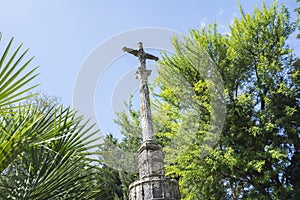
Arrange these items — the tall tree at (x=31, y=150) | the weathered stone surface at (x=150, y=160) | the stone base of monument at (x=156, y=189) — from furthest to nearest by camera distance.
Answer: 1. the weathered stone surface at (x=150, y=160)
2. the stone base of monument at (x=156, y=189)
3. the tall tree at (x=31, y=150)

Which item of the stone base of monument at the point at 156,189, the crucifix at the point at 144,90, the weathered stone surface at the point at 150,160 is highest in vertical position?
the crucifix at the point at 144,90

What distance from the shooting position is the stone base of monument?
5.19 m

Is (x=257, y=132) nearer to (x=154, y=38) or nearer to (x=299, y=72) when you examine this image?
(x=299, y=72)

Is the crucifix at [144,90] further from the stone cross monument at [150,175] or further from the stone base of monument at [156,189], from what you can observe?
→ the stone base of monument at [156,189]

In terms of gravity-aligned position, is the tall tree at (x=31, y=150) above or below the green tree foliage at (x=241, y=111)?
below

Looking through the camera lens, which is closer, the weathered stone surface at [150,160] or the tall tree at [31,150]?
the tall tree at [31,150]

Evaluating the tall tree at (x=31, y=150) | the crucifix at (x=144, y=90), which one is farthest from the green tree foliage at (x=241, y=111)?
the tall tree at (x=31, y=150)

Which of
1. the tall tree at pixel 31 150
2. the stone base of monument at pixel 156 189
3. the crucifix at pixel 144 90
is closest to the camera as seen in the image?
the tall tree at pixel 31 150

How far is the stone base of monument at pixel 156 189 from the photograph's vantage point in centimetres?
519

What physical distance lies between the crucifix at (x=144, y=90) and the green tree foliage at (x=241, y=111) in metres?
3.75

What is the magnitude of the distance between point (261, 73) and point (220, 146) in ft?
9.43

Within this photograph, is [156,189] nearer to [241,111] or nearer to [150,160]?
[150,160]

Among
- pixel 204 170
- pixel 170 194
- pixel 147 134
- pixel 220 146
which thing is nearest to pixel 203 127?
pixel 220 146

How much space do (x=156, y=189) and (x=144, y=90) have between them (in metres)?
2.31
